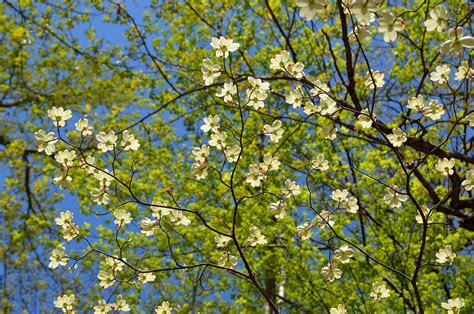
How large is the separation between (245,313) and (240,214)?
3.70 ft

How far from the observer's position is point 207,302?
6387 millimetres

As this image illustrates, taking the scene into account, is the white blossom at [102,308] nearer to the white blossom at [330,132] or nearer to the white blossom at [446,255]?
the white blossom at [330,132]

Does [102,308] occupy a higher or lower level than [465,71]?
lower

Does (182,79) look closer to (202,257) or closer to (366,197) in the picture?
(202,257)

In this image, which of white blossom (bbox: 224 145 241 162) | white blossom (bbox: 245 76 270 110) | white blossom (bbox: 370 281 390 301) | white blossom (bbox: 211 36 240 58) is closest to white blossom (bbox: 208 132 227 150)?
white blossom (bbox: 224 145 241 162)

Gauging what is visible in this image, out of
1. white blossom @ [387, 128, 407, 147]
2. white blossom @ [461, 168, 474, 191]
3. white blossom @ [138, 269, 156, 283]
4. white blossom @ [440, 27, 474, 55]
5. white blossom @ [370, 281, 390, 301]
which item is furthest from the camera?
white blossom @ [370, 281, 390, 301]

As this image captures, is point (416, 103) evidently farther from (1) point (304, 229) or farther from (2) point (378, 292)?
(2) point (378, 292)

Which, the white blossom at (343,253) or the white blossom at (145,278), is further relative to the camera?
the white blossom at (145,278)

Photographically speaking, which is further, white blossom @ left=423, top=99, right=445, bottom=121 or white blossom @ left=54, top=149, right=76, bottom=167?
white blossom @ left=423, top=99, right=445, bottom=121

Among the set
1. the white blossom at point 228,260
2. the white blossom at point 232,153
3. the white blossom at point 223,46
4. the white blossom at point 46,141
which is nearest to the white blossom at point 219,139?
the white blossom at point 232,153

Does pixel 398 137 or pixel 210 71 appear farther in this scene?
pixel 398 137

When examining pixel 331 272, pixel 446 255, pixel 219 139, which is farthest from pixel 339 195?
pixel 219 139

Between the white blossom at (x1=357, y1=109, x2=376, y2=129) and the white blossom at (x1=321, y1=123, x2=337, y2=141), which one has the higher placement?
the white blossom at (x1=357, y1=109, x2=376, y2=129)

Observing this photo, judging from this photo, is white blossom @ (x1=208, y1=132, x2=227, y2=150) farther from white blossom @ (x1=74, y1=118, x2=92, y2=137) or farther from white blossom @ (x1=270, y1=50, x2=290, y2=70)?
white blossom @ (x1=74, y1=118, x2=92, y2=137)
